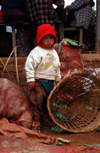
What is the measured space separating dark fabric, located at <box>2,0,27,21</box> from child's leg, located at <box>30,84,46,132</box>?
75.1 inches

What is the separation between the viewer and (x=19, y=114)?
2264 mm

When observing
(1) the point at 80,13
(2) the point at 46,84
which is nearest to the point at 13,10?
(1) the point at 80,13

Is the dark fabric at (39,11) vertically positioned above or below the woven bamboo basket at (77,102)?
above

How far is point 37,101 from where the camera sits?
2.36 meters

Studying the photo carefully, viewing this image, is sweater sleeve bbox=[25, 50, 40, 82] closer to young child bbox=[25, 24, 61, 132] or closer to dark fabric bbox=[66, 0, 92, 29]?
young child bbox=[25, 24, 61, 132]

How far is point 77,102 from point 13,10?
6.82ft

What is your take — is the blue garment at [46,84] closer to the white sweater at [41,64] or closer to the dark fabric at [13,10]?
the white sweater at [41,64]

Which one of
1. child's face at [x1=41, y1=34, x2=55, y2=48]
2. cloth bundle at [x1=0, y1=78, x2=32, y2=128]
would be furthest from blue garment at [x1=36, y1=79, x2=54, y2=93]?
child's face at [x1=41, y1=34, x2=55, y2=48]

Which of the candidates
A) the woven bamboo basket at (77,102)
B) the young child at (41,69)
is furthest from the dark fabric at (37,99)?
the woven bamboo basket at (77,102)

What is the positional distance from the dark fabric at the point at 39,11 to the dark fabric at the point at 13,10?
0.14m

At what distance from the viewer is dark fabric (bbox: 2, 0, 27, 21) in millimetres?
3629

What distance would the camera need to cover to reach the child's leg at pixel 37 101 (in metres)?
2.35

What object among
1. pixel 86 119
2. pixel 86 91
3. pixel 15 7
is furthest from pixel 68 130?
pixel 15 7

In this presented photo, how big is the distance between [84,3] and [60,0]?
75 cm
